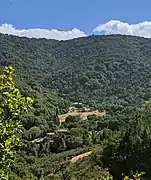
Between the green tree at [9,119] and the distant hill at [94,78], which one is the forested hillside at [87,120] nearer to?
the distant hill at [94,78]

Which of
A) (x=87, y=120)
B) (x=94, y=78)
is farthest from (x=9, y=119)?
(x=94, y=78)

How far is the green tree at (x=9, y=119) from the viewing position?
326 inches

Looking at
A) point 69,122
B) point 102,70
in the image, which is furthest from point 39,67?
point 69,122

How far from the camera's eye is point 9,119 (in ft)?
27.5

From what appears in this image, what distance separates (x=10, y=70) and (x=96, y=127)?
9043 cm

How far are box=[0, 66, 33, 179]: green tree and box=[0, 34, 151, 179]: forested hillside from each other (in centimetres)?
4075

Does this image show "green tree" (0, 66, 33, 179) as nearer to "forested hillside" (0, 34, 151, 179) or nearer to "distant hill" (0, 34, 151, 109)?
"forested hillside" (0, 34, 151, 179)

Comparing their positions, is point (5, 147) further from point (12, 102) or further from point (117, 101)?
point (117, 101)

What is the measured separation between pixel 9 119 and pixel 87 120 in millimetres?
94839

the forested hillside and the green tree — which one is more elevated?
the green tree

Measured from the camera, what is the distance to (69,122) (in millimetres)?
105188

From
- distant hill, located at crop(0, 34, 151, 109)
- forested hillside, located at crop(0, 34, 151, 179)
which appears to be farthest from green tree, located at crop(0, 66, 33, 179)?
distant hill, located at crop(0, 34, 151, 109)

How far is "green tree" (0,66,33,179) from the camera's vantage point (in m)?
8.27

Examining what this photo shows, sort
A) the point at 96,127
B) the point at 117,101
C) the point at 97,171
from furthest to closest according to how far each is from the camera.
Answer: the point at 117,101, the point at 96,127, the point at 97,171
